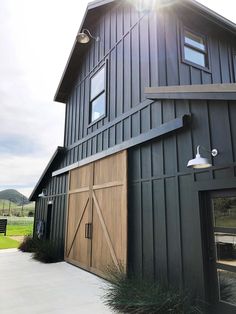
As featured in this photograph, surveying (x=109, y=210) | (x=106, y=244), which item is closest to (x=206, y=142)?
(x=109, y=210)

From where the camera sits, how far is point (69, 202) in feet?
29.6

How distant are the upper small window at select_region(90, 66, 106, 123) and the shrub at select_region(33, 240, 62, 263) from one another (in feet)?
14.7

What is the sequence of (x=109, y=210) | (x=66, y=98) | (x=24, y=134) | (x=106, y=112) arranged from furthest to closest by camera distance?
(x=24, y=134)
(x=66, y=98)
(x=106, y=112)
(x=109, y=210)

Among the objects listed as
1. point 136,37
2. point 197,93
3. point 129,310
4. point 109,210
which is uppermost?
point 136,37

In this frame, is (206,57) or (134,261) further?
(206,57)

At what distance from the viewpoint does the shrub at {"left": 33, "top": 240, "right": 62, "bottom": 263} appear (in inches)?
327

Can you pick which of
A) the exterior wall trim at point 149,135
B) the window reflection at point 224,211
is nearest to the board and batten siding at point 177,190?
the exterior wall trim at point 149,135

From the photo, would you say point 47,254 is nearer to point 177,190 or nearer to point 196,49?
point 177,190

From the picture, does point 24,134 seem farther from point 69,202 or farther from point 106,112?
point 106,112

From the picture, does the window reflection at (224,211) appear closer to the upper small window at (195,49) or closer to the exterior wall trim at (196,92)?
the exterior wall trim at (196,92)

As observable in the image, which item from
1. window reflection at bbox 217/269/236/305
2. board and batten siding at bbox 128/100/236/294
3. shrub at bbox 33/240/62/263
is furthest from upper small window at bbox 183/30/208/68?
shrub at bbox 33/240/62/263

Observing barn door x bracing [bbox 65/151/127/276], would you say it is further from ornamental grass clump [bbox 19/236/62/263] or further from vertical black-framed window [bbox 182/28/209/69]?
vertical black-framed window [bbox 182/28/209/69]

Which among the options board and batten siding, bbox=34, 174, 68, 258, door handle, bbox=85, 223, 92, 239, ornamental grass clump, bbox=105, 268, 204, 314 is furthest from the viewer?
board and batten siding, bbox=34, 174, 68, 258

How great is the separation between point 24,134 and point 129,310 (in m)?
17.1
